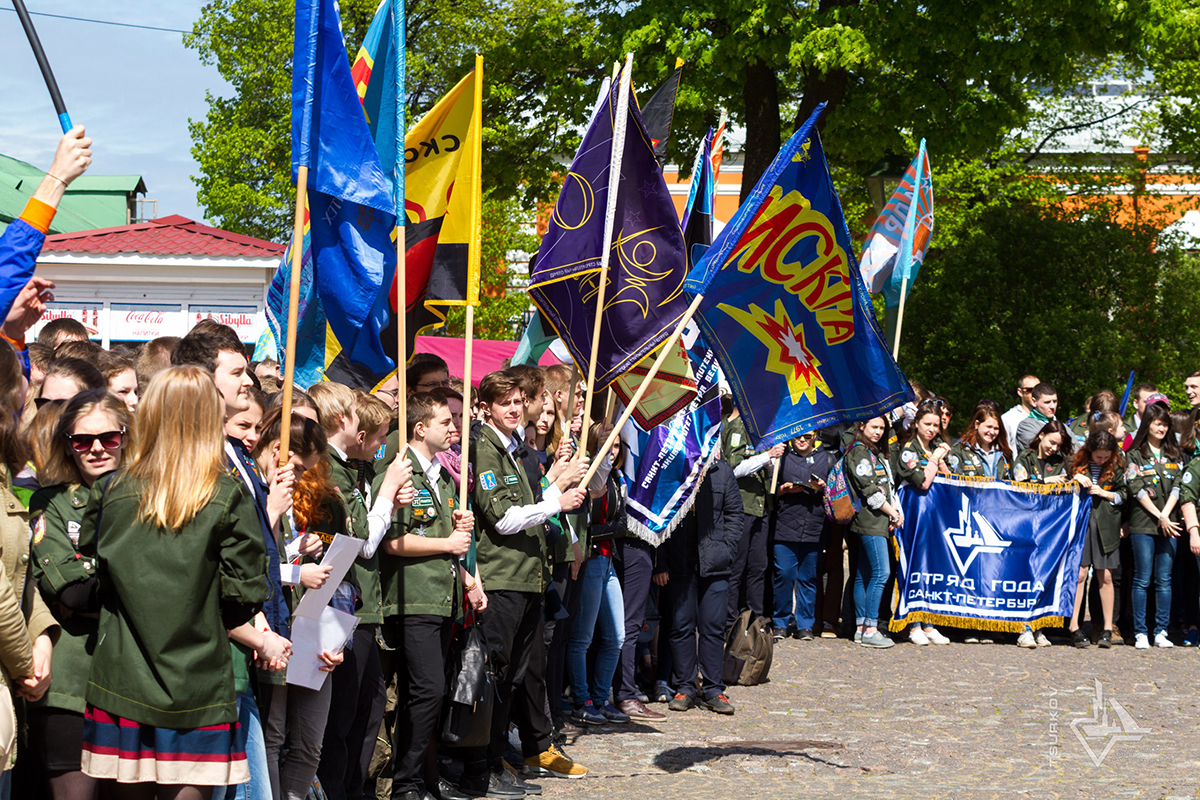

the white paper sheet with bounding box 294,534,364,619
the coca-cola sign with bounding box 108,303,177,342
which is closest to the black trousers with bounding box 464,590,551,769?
the white paper sheet with bounding box 294,534,364,619

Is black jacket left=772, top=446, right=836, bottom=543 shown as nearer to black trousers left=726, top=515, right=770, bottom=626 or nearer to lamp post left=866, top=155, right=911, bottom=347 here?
black trousers left=726, top=515, right=770, bottom=626

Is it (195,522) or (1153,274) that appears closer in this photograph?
(195,522)

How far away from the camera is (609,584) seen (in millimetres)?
8477

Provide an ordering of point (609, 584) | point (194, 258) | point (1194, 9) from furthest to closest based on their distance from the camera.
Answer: point (194, 258)
point (1194, 9)
point (609, 584)

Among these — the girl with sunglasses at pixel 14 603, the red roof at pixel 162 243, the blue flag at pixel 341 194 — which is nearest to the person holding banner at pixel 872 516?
the blue flag at pixel 341 194

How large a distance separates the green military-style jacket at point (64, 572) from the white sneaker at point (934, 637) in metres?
9.12

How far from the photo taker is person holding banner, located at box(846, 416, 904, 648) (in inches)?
462

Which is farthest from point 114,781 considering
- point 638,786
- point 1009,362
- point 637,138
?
point 1009,362

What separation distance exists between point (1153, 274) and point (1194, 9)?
6.98m

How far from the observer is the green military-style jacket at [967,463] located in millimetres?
12086

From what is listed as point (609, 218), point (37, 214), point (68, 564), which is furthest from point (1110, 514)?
point (68, 564)

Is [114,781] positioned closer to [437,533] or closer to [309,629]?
[309,629]

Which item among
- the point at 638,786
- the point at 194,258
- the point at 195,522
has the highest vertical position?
the point at 194,258

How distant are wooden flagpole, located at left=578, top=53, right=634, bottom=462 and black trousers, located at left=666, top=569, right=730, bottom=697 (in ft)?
8.82
